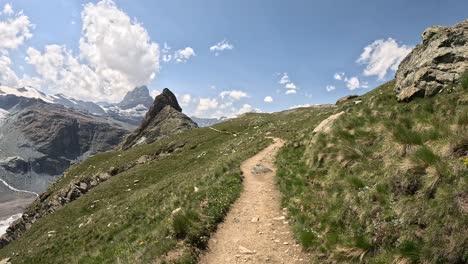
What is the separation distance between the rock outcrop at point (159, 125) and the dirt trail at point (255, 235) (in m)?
93.0

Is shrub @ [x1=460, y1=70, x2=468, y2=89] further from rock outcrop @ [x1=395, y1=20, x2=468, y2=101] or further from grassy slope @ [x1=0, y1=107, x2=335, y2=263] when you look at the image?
grassy slope @ [x1=0, y1=107, x2=335, y2=263]

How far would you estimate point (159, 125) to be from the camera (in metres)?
133

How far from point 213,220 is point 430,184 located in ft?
34.1

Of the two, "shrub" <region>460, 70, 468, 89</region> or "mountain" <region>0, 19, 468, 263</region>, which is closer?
"mountain" <region>0, 19, 468, 263</region>

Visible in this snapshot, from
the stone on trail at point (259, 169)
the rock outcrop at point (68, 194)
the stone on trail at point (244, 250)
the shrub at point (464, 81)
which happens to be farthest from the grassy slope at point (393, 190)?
the rock outcrop at point (68, 194)

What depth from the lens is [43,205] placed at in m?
67.6

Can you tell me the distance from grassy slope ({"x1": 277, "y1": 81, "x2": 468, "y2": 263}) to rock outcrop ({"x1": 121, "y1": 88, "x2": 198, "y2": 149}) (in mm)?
96001

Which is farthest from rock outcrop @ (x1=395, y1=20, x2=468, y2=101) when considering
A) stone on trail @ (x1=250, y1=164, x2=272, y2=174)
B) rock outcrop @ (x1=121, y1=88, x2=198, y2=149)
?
rock outcrop @ (x1=121, y1=88, x2=198, y2=149)

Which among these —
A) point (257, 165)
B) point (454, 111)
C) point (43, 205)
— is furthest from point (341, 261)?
point (43, 205)

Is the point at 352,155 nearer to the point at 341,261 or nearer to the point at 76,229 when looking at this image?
the point at 341,261

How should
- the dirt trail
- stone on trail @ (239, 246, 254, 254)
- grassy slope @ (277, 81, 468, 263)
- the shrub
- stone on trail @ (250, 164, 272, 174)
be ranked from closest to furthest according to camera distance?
grassy slope @ (277, 81, 468, 263) → the dirt trail → stone on trail @ (239, 246, 254, 254) → the shrub → stone on trail @ (250, 164, 272, 174)

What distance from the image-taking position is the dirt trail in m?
14.2

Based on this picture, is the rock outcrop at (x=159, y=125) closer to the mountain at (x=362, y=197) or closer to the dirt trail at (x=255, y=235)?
the mountain at (x=362, y=197)

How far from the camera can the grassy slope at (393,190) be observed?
32.1ft
